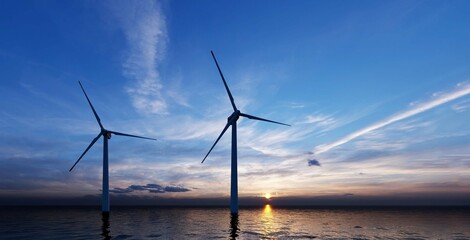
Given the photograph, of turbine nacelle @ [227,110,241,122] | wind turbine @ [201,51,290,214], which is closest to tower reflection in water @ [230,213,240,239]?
wind turbine @ [201,51,290,214]

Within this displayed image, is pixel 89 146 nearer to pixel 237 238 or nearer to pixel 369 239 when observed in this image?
pixel 237 238

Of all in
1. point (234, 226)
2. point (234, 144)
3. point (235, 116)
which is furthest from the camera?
point (235, 116)

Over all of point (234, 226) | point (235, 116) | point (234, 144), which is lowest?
point (234, 226)

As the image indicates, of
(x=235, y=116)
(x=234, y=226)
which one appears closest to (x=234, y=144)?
(x=235, y=116)

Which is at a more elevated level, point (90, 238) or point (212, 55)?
point (212, 55)

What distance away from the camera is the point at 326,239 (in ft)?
222

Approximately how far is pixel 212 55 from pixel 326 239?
63602 mm

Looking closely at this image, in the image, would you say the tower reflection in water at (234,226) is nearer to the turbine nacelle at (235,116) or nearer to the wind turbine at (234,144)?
the wind turbine at (234,144)

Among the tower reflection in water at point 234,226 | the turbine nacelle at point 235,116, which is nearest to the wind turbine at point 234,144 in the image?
the turbine nacelle at point 235,116

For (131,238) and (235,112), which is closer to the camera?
(131,238)

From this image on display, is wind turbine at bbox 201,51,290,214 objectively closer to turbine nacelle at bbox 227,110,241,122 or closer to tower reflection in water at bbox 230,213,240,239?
turbine nacelle at bbox 227,110,241,122

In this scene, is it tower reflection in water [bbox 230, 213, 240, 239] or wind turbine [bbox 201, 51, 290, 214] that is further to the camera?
wind turbine [bbox 201, 51, 290, 214]

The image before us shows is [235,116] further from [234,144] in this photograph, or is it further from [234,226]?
[234,226]

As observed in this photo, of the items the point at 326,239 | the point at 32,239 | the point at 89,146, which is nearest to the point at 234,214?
the point at 326,239
